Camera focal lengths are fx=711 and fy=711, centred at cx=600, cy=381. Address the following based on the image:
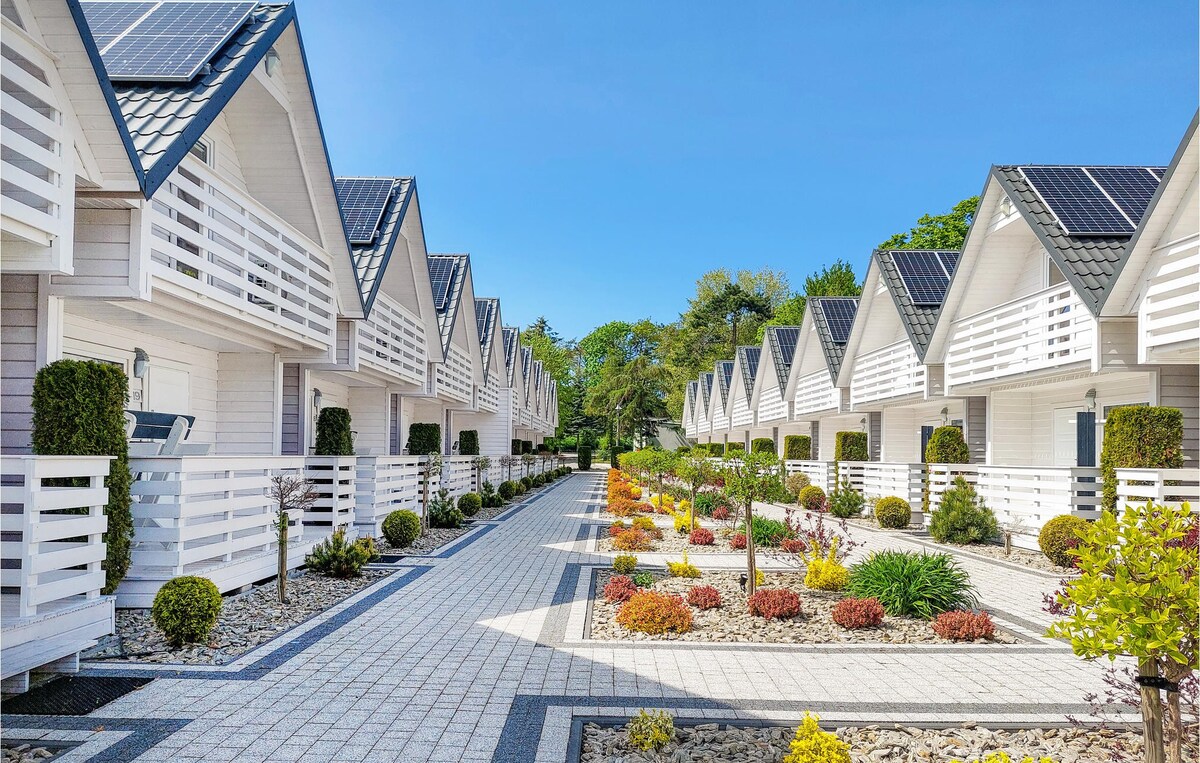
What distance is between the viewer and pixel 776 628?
7484 mm

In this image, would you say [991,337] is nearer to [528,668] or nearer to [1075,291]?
[1075,291]

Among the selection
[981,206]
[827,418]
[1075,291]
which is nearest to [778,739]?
[1075,291]

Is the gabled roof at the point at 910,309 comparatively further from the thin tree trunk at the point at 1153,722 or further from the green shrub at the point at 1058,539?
the thin tree trunk at the point at 1153,722

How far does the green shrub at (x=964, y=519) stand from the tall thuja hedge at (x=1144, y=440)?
3191mm

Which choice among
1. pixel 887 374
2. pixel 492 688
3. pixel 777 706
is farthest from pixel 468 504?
pixel 777 706

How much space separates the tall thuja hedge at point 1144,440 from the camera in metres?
10.2

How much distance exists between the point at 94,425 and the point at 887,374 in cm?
1673

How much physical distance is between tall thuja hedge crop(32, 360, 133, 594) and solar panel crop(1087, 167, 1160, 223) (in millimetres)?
14808

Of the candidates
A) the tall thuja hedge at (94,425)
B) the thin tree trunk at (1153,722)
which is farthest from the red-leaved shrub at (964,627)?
the tall thuja hedge at (94,425)

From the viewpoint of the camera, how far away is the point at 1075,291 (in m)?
11.0

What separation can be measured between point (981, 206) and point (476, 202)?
25.8 meters

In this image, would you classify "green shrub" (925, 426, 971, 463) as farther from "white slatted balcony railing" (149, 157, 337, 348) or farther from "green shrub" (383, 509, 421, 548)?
"white slatted balcony railing" (149, 157, 337, 348)

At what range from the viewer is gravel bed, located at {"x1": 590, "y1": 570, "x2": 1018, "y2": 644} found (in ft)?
23.2

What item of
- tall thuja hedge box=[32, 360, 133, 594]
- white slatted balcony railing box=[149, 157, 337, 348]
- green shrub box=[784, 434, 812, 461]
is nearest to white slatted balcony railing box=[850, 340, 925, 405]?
green shrub box=[784, 434, 812, 461]
